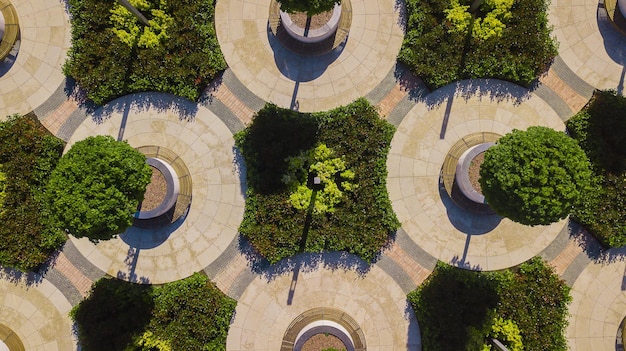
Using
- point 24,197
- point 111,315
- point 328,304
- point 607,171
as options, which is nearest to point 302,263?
point 328,304

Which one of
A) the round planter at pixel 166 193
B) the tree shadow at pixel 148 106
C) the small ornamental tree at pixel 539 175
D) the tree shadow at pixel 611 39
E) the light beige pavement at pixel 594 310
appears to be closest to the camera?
the small ornamental tree at pixel 539 175

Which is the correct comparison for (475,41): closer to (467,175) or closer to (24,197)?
(467,175)

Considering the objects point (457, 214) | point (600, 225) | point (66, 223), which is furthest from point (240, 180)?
point (600, 225)

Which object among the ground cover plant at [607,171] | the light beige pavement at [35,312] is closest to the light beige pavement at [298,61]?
the ground cover plant at [607,171]

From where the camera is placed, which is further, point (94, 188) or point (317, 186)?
point (317, 186)

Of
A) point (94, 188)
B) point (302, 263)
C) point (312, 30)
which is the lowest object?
point (302, 263)

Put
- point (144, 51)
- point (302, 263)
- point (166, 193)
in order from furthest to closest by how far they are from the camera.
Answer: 1. point (302, 263)
2. point (144, 51)
3. point (166, 193)

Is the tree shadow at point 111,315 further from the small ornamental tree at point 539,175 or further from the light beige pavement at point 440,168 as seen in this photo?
the small ornamental tree at point 539,175
